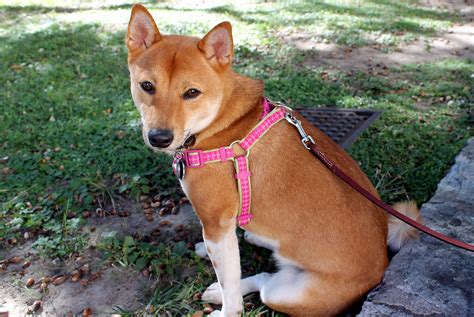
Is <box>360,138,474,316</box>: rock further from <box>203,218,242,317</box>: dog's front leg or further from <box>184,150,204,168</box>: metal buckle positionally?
<box>184,150,204,168</box>: metal buckle

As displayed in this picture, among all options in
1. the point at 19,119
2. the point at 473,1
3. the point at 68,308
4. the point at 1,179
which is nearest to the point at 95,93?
the point at 19,119

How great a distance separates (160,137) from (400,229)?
5.37 ft

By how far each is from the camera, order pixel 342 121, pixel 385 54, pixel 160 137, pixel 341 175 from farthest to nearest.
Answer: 1. pixel 385 54
2. pixel 342 121
3. pixel 341 175
4. pixel 160 137

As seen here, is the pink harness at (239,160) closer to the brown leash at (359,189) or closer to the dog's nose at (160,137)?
the dog's nose at (160,137)

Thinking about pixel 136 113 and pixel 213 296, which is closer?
pixel 213 296

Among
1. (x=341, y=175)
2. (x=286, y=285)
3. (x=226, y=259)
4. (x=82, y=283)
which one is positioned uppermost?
(x=341, y=175)

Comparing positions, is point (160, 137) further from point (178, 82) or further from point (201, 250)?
point (201, 250)

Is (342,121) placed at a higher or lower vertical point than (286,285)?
lower

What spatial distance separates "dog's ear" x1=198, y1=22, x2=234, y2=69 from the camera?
8.97ft

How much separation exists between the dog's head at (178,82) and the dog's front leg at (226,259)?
578 mm

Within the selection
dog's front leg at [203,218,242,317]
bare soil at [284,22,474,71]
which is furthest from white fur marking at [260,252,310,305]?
bare soil at [284,22,474,71]

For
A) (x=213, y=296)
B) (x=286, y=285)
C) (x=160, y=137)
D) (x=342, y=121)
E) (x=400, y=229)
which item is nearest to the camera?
(x=160, y=137)

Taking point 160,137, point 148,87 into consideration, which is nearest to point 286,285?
point 160,137

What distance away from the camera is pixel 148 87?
2797 mm
